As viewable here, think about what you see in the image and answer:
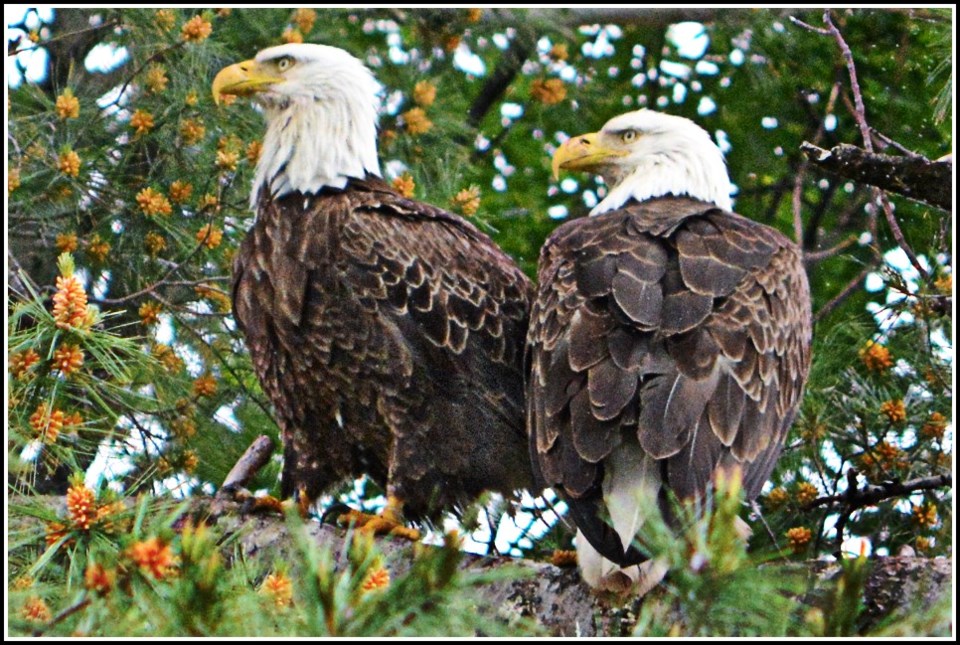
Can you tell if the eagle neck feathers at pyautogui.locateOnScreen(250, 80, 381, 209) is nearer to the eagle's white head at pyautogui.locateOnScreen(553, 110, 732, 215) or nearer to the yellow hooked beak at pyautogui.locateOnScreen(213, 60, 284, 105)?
the yellow hooked beak at pyautogui.locateOnScreen(213, 60, 284, 105)

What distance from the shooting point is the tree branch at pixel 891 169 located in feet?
11.1

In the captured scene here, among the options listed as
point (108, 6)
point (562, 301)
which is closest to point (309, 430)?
point (562, 301)

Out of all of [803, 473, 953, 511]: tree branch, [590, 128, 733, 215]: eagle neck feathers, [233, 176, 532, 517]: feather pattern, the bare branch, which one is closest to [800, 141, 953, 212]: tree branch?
[803, 473, 953, 511]: tree branch

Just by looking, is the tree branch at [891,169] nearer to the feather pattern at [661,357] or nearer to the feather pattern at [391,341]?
the feather pattern at [661,357]

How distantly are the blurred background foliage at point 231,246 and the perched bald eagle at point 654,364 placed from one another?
40 centimetres

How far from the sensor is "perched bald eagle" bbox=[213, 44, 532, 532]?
169 inches

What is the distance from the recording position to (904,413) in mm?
4516

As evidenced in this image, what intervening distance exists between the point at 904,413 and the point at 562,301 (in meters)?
1.32

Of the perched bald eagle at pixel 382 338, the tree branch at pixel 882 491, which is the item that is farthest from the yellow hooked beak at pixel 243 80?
the tree branch at pixel 882 491

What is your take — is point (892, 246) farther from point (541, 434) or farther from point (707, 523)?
point (707, 523)

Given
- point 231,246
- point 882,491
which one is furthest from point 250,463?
point 882,491

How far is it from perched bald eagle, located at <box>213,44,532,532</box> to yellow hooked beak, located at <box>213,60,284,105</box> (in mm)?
296

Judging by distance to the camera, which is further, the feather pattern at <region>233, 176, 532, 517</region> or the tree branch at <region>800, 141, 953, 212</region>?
the feather pattern at <region>233, 176, 532, 517</region>

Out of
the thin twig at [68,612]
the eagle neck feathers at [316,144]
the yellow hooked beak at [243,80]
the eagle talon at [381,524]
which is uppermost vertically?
the yellow hooked beak at [243,80]
